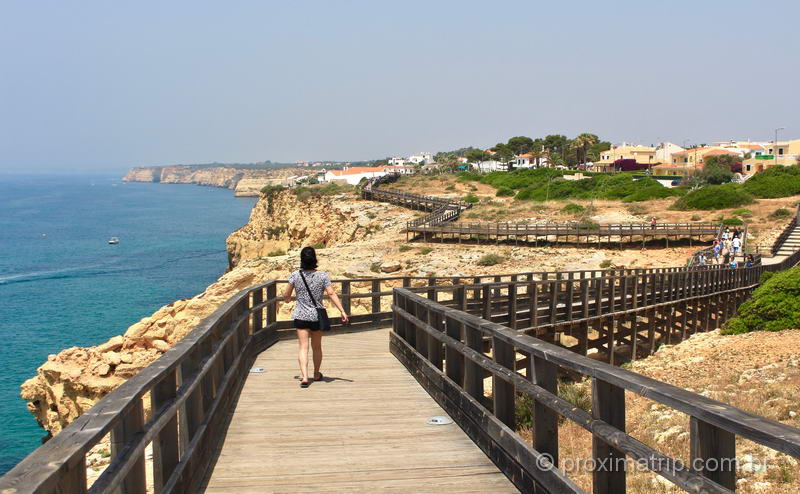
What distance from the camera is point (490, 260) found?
42.8 metres

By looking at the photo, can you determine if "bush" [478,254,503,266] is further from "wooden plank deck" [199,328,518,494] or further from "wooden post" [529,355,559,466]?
"wooden post" [529,355,559,466]

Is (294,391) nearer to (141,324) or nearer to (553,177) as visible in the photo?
(141,324)

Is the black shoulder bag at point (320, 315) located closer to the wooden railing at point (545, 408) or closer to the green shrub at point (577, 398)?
the wooden railing at point (545, 408)

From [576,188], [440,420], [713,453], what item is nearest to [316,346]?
[440,420]

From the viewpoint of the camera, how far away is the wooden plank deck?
216 inches

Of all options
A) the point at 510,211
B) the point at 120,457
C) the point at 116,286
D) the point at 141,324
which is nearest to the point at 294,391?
the point at 120,457

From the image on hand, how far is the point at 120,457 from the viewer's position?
11.8ft

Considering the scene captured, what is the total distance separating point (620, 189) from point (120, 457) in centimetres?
7192

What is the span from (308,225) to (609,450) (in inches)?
2667

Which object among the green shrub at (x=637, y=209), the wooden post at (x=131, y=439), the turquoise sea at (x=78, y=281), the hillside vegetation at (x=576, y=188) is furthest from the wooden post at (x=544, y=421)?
the hillside vegetation at (x=576, y=188)

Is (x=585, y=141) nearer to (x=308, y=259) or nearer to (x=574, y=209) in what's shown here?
(x=574, y=209)

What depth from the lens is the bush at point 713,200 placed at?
5647 cm

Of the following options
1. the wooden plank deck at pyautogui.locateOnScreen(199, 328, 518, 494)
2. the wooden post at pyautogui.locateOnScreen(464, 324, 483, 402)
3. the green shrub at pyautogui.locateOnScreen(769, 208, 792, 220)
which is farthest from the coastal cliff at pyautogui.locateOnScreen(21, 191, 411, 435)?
the green shrub at pyautogui.locateOnScreen(769, 208, 792, 220)

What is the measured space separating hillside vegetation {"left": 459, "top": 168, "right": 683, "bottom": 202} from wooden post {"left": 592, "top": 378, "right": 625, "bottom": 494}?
64.0m
